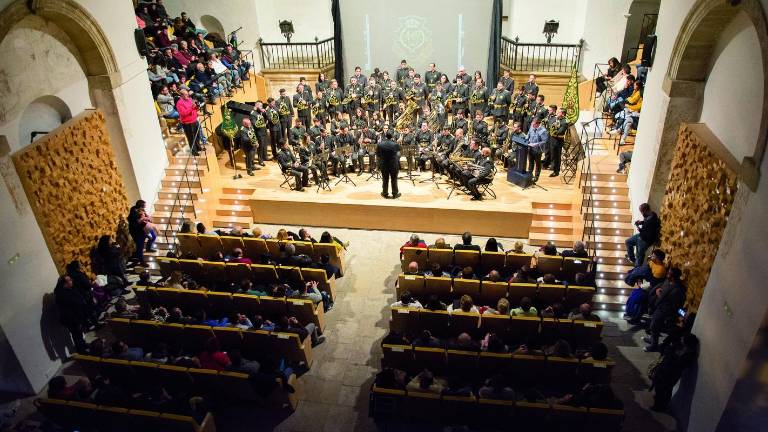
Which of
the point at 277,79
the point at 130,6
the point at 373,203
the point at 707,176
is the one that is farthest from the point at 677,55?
the point at 277,79

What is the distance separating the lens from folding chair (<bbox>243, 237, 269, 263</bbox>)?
1014cm

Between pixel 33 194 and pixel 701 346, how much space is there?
9705 mm

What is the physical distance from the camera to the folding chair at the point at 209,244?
410 inches

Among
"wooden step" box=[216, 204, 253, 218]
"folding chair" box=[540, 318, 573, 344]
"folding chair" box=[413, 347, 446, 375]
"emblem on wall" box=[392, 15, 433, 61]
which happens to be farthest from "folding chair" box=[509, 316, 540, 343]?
"emblem on wall" box=[392, 15, 433, 61]

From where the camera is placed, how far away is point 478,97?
49.3 ft

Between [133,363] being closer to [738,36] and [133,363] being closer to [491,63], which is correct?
[738,36]

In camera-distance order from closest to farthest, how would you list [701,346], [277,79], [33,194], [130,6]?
1. [701,346]
2. [33,194]
3. [130,6]
4. [277,79]

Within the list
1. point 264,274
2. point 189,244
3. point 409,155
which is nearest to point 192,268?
point 189,244

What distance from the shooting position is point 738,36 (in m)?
7.87

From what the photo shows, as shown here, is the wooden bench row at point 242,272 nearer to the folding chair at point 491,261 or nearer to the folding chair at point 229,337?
the folding chair at point 229,337

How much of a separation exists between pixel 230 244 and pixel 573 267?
6.07m

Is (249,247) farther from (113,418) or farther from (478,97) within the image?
(478,97)

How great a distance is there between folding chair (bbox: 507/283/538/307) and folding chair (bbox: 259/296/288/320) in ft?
11.6

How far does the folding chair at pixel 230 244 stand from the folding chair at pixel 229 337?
2425 mm
